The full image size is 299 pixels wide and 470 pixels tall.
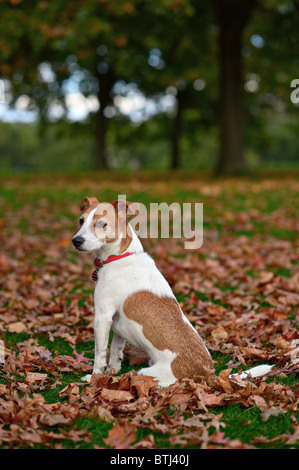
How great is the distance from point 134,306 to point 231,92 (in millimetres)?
17813

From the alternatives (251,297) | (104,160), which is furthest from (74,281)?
(104,160)

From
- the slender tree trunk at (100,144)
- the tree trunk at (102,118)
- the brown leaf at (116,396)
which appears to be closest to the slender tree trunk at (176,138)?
the tree trunk at (102,118)

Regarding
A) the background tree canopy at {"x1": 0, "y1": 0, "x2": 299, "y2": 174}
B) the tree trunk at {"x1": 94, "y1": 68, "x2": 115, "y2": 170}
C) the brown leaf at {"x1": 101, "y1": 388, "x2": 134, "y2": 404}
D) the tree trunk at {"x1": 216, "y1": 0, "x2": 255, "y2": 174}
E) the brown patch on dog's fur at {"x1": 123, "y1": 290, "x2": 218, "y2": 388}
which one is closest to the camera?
the brown leaf at {"x1": 101, "y1": 388, "x2": 134, "y2": 404}

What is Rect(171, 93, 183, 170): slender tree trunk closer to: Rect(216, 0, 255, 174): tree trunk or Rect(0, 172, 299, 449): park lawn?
Rect(216, 0, 255, 174): tree trunk

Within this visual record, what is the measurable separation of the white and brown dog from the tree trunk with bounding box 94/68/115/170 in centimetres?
2506

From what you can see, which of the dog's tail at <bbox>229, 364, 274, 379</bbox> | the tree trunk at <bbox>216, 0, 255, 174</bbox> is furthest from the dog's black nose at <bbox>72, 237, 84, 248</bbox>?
the tree trunk at <bbox>216, 0, 255, 174</bbox>

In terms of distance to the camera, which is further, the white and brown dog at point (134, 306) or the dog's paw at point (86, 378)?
the dog's paw at point (86, 378)

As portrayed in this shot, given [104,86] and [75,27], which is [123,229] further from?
[104,86]

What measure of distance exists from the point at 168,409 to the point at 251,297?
9.59 ft

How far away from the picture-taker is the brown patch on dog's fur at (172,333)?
3.64 meters

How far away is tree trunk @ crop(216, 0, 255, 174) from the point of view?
19.5m

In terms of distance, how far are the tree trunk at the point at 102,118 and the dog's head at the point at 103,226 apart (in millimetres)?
25010

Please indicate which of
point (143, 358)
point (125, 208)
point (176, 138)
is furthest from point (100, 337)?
point (176, 138)

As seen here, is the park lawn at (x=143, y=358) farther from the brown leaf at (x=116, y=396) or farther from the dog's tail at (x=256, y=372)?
the dog's tail at (x=256, y=372)
